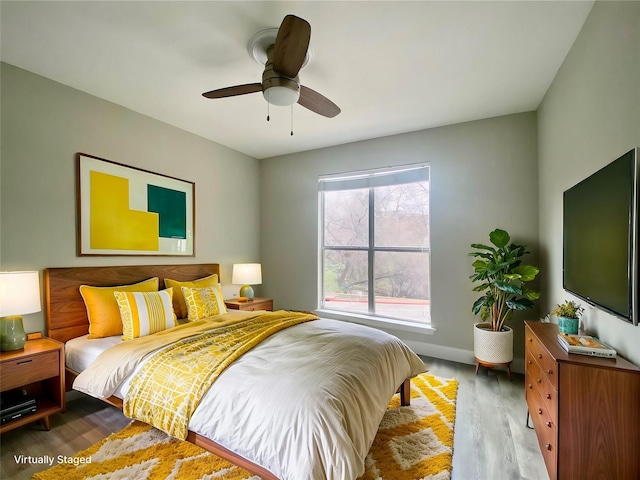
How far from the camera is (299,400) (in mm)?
1428

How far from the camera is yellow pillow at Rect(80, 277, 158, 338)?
2461 mm

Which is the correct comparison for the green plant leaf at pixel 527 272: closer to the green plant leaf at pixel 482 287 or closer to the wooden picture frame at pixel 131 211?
the green plant leaf at pixel 482 287

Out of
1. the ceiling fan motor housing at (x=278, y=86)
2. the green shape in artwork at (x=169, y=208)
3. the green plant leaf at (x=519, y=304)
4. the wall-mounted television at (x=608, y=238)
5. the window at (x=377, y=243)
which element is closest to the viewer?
the wall-mounted television at (x=608, y=238)

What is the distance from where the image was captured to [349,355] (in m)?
1.88

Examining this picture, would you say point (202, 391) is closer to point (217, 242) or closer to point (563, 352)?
point (563, 352)

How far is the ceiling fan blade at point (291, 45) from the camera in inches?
59.5

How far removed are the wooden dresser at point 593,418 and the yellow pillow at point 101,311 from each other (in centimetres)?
305

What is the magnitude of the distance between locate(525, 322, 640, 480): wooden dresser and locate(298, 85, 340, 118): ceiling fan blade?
2108 mm

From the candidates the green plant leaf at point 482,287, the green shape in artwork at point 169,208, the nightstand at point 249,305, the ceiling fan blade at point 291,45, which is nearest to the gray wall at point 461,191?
the green plant leaf at point 482,287

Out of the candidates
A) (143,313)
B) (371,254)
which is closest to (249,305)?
(143,313)

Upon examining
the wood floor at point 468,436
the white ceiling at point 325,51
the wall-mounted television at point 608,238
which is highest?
the white ceiling at point 325,51

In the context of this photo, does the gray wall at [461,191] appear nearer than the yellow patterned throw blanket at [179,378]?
No

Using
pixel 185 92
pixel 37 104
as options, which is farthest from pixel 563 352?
pixel 37 104

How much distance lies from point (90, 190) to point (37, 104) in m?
0.74
